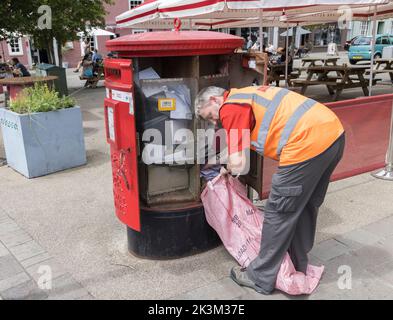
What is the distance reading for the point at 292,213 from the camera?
8.49 feet

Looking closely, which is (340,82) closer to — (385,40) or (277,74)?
(277,74)

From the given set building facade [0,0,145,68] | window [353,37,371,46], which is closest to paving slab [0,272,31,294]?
building facade [0,0,145,68]

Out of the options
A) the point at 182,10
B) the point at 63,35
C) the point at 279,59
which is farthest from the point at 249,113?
the point at 279,59

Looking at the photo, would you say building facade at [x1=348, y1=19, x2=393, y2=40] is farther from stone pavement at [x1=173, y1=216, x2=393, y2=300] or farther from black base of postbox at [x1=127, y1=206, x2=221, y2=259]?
black base of postbox at [x1=127, y1=206, x2=221, y2=259]

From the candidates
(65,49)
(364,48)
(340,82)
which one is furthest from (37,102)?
(65,49)

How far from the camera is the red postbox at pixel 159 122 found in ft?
9.36

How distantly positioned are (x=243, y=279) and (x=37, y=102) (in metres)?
3.81

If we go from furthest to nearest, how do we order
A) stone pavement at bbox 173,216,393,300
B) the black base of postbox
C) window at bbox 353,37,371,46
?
window at bbox 353,37,371,46 → the black base of postbox → stone pavement at bbox 173,216,393,300

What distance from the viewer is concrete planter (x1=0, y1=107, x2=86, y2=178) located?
5.22 m

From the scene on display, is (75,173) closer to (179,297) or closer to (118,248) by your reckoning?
(118,248)

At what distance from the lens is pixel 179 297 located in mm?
2799

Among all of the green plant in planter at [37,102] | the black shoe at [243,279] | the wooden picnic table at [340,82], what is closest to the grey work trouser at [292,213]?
the black shoe at [243,279]

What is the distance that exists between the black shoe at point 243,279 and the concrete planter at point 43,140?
11.0 feet
